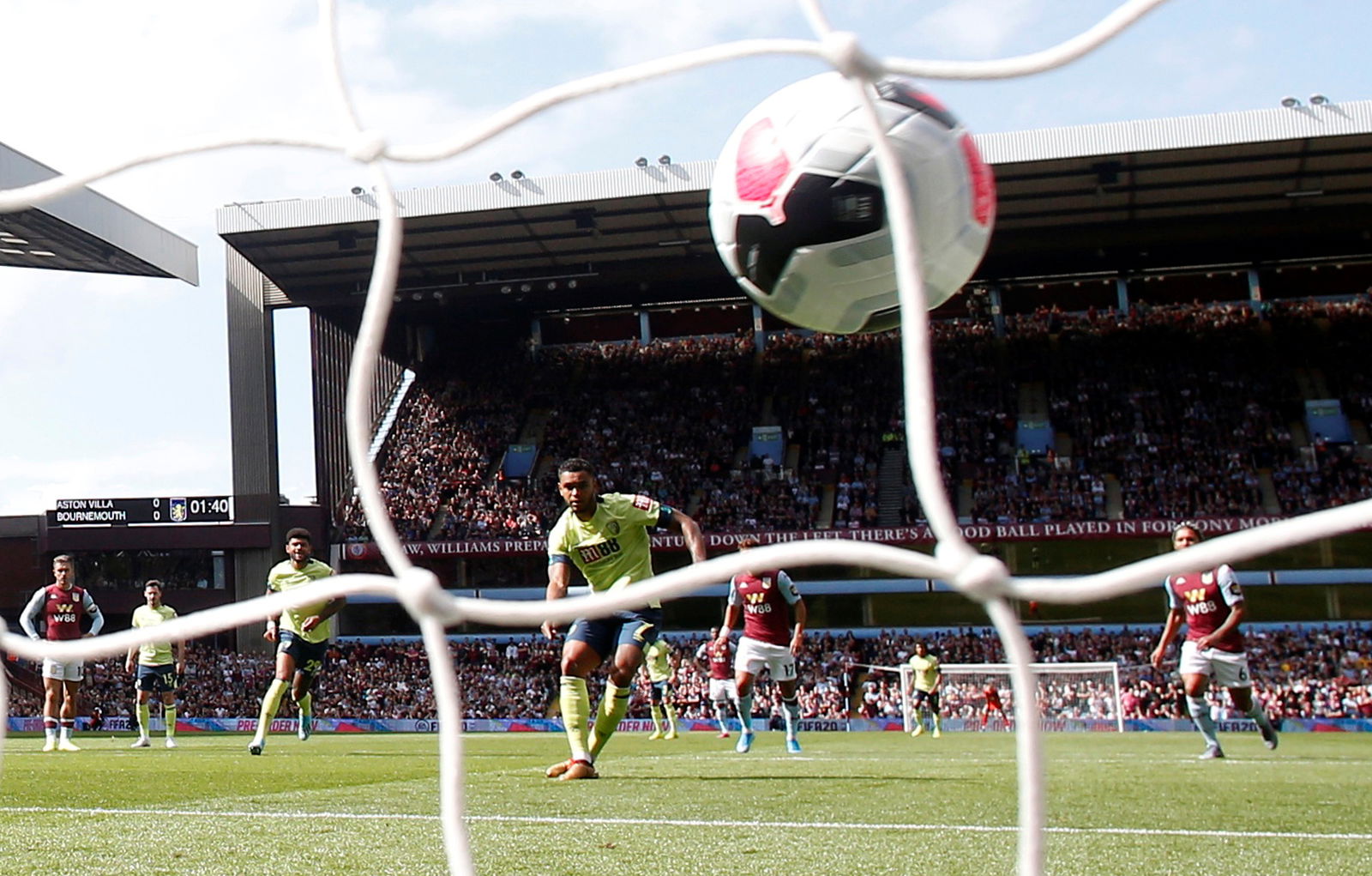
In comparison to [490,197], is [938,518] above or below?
below

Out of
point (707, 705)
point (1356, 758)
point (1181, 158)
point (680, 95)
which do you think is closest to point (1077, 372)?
point (1181, 158)

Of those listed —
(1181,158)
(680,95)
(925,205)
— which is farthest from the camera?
(1181,158)

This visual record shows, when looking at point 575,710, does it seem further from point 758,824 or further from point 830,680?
point 830,680

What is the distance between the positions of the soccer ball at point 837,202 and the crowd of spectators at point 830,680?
17.9 meters

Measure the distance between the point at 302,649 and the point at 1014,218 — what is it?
1789 cm

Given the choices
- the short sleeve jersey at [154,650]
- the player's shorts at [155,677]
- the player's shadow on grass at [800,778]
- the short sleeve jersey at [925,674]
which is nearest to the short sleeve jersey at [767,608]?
the player's shadow on grass at [800,778]

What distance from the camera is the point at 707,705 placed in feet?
72.8

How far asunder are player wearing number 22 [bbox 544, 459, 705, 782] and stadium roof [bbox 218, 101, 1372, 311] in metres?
16.3

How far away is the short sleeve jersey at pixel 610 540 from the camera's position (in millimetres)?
6098

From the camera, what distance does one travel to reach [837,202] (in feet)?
11.1

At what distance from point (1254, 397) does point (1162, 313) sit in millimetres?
2864

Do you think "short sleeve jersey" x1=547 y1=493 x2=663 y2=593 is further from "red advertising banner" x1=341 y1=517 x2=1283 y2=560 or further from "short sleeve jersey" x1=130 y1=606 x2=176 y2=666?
"red advertising banner" x1=341 y1=517 x2=1283 y2=560

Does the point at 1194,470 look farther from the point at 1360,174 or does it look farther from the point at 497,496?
the point at 497,496

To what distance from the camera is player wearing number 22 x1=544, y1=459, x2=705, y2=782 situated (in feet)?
19.4
